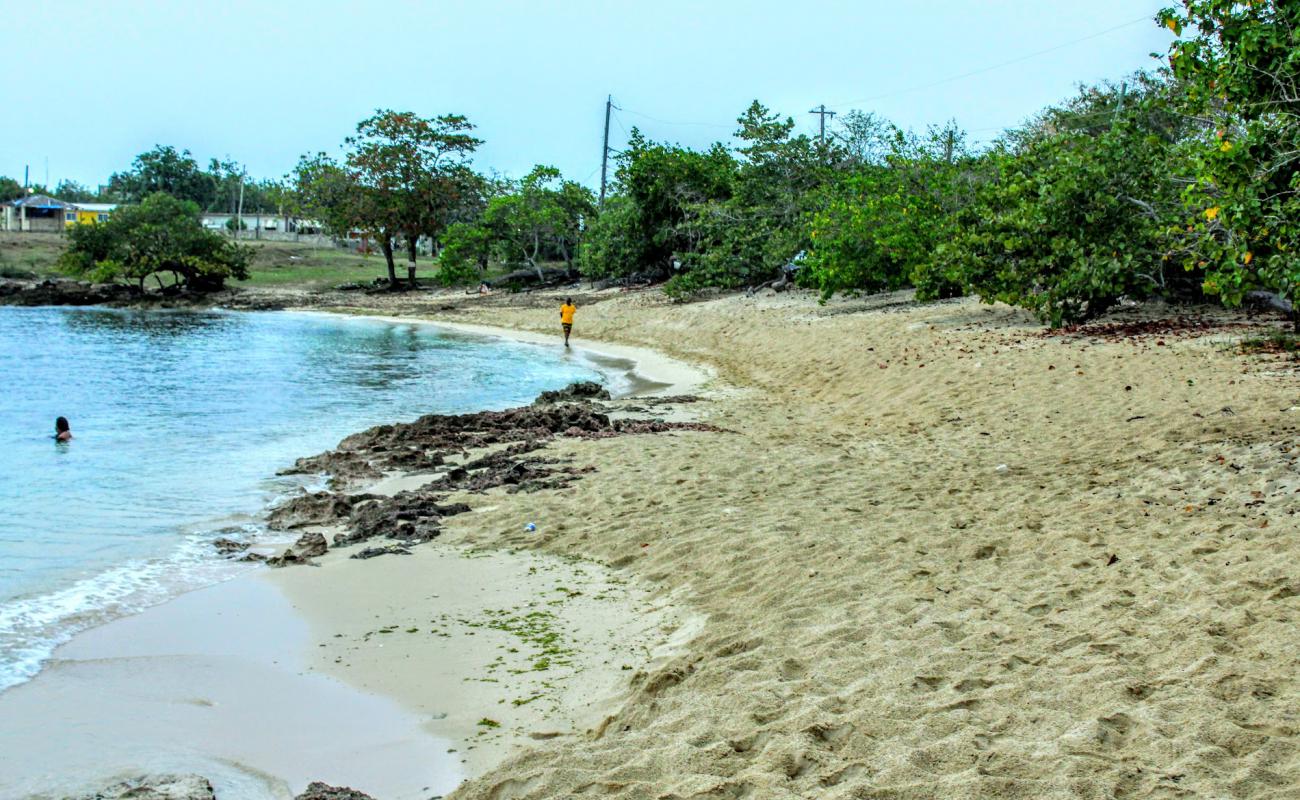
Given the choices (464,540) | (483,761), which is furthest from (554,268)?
(483,761)

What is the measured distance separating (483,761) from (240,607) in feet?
10.9

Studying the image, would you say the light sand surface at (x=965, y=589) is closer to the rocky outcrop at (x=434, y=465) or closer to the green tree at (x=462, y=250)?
the rocky outcrop at (x=434, y=465)

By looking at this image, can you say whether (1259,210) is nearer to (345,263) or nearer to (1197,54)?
(1197,54)

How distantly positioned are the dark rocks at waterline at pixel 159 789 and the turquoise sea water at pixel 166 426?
76.4 inches

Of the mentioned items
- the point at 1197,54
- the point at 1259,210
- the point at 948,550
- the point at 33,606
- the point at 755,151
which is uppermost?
the point at 755,151

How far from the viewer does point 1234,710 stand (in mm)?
4332

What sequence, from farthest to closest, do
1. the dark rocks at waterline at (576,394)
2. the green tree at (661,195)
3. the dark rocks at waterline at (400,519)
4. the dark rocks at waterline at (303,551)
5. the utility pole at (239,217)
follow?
the utility pole at (239,217) → the green tree at (661,195) → the dark rocks at waterline at (576,394) → the dark rocks at waterline at (400,519) → the dark rocks at waterline at (303,551)

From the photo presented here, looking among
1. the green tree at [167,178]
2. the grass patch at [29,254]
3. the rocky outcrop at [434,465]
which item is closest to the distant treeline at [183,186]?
the green tree at [167,178]

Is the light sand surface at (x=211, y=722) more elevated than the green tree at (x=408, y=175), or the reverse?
the green tree at (x=408, y=175)

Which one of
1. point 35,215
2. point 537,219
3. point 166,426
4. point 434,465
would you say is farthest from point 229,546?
point 35,215

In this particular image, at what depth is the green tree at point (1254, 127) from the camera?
8414 mm

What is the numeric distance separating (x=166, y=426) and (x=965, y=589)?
14261 mm

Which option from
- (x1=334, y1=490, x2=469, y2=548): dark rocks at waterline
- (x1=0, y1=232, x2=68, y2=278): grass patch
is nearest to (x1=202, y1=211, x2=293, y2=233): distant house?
(x1=0, y1=232, x2=68, y2=278): grass patch

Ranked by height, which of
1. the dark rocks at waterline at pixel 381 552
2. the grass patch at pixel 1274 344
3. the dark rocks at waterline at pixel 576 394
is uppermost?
the grass patch at pixel 1274 344
